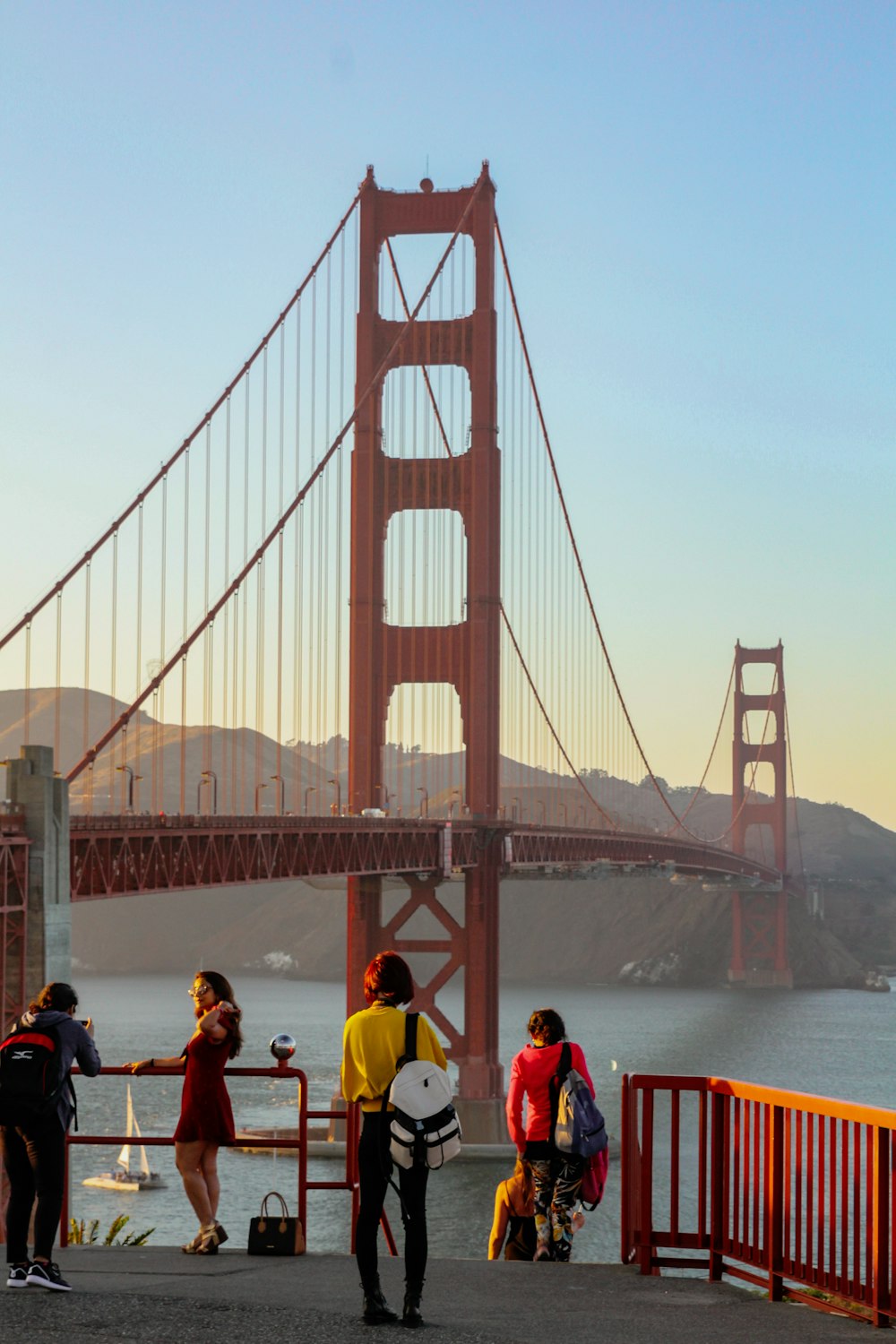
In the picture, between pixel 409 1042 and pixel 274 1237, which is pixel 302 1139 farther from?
pixel 409 1042

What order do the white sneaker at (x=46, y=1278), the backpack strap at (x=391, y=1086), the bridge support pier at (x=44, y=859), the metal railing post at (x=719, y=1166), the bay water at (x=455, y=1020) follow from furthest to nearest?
the bay water at (x=455, y=1020) → the bridge support pier at (x=44, y=859) → the metal railing post at (x=719, y=1166) → the white sneaker at (x=46, y=1278) → the backpack strap at (x=391, y=1086)

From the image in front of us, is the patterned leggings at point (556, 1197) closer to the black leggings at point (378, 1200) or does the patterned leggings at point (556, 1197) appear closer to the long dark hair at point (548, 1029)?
the long dark hair at point (548, 1029)

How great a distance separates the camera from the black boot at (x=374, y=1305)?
7.29 meters

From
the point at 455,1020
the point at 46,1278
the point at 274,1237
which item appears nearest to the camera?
the point at 46,1278

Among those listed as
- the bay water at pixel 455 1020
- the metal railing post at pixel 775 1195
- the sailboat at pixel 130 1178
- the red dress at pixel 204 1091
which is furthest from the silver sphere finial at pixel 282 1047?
the sailboat at pixel 130 1178

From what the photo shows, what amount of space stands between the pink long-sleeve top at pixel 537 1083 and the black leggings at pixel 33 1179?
2.10 m

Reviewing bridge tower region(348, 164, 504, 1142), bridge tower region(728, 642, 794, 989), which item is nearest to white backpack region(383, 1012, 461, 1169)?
bridge tower region(348, 164, 504, 1142)

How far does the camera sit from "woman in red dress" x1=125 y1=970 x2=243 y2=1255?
859 centimetres

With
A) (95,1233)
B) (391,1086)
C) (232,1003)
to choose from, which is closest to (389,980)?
(391,1086)

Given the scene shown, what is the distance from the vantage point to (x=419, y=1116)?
7.18 metres

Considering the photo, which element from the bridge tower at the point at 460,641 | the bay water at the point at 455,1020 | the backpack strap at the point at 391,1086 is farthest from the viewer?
the bridge tower at the point at 460,641

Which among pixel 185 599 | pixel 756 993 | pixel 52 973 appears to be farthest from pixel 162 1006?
pixel 52 973

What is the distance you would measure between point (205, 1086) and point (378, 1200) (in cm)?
151

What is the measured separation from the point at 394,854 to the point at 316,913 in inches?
4246
